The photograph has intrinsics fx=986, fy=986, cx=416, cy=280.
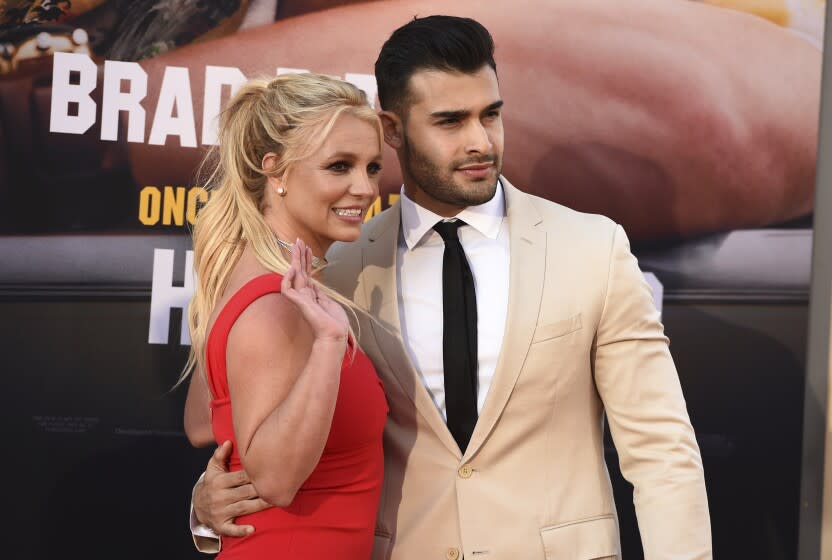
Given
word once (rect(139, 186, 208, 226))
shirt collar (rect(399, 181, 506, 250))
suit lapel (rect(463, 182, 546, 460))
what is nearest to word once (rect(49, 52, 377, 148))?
word once (rect(139, 186, 208, 226))

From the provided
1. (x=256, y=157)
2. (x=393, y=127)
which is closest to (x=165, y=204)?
(x=393, y=127)

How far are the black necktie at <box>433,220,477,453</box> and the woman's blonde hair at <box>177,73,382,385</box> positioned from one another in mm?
258

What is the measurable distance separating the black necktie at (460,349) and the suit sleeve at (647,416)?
0.89 feet

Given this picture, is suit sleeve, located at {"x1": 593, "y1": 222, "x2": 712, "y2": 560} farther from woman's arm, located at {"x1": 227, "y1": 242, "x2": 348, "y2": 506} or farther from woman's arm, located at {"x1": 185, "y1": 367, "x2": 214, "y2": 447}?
woman's arm, located at {"x1": 185, "y1": 367, "x2": 214, "y2": 447}

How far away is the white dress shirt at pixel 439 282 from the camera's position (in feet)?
6.83

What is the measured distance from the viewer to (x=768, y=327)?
3061 millimetres

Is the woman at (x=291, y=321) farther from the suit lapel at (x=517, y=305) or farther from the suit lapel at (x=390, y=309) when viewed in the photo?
the suit lapel at (x=517, y=305)

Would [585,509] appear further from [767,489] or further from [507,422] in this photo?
[767,489]

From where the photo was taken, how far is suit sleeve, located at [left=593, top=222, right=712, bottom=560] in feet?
6.46

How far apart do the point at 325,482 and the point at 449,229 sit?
65 cm

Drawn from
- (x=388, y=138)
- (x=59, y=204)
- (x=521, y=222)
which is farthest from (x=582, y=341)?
(x=59, y=204)

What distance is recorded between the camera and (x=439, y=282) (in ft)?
7.11

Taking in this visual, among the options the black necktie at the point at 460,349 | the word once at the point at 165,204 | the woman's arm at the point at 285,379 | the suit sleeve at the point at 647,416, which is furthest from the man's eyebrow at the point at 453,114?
the word once at the point at 165,204

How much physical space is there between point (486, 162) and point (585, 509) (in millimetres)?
765
